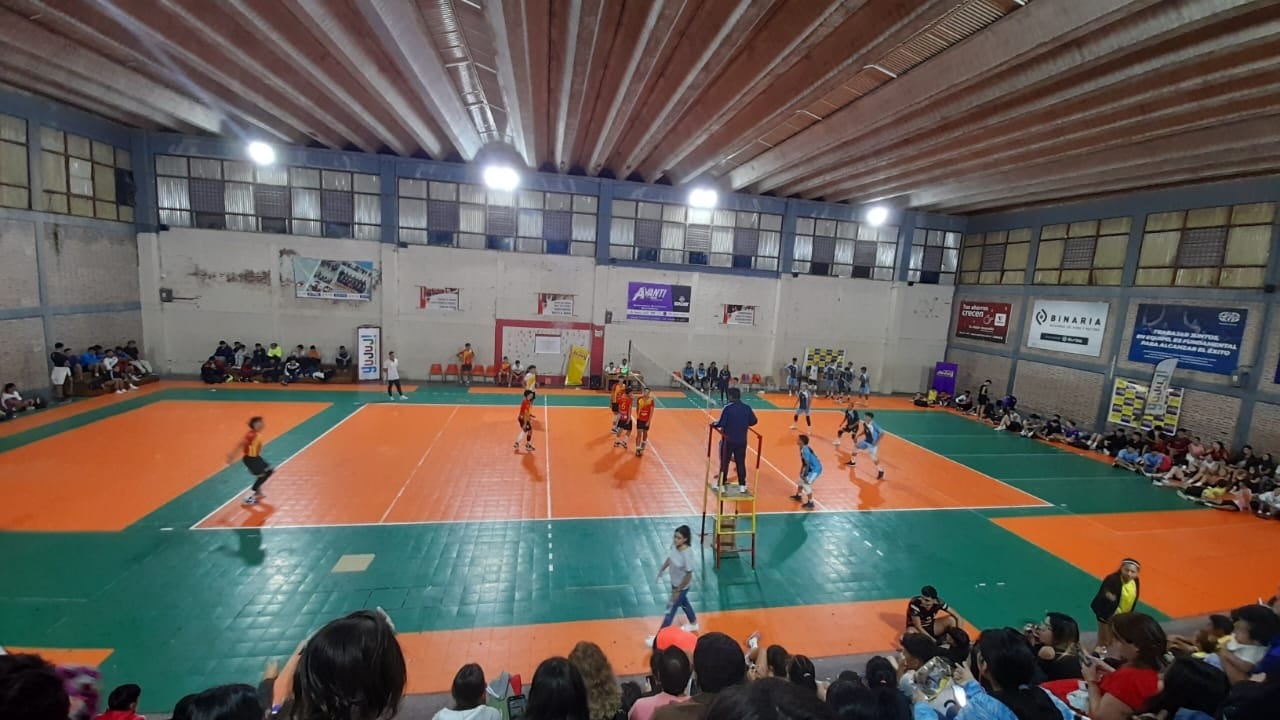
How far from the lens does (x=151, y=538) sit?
891 centimetres

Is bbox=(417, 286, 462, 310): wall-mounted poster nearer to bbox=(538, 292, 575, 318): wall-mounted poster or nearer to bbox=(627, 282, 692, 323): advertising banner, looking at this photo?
bbox=(538, 292, 575, 318): wall-mounted poster

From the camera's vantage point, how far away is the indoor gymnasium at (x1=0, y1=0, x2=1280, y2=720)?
620 centimetres

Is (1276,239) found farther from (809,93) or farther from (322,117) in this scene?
(322,117)

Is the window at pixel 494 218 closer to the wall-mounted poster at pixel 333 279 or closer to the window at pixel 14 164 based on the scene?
the wall-mounted poster at pixel 333 279

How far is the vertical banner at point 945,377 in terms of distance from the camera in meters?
26.1

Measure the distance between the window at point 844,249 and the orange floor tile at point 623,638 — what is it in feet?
67.2

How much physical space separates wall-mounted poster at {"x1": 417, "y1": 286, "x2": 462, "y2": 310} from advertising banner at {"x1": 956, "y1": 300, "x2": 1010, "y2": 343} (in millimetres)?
24534

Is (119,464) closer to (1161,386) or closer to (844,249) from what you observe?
(844,249)

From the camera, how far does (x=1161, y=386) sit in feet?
59.2

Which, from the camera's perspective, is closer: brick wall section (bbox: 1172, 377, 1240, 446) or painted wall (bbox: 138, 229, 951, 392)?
brick wall section (bbox: 1172, 377, 1240, 446)

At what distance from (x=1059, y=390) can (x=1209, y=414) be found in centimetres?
497

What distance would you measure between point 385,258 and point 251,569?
16.6m

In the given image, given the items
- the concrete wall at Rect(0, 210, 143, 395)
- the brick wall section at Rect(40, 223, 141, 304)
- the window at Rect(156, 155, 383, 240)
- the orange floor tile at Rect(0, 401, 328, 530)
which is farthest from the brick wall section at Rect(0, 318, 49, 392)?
the window at Rect(156, 155, 383, 240)

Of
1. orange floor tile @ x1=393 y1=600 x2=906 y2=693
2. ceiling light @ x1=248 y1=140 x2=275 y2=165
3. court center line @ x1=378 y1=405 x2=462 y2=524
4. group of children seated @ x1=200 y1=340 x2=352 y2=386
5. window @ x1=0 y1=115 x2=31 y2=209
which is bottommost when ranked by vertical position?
orange floor tile @ x1=393 y1=600 x2=906 y2=693
